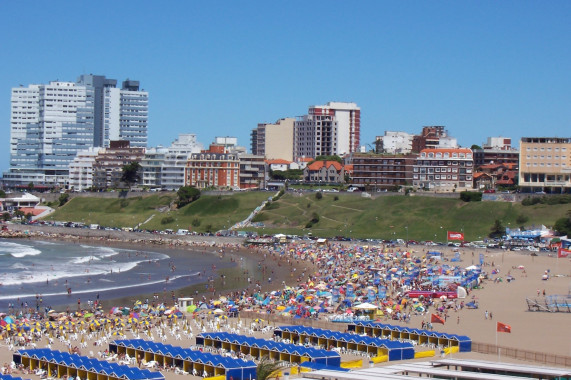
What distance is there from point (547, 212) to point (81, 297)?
48.3 meters

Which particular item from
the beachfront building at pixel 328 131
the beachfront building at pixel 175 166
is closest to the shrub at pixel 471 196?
the beachfront building at pixel 175 166

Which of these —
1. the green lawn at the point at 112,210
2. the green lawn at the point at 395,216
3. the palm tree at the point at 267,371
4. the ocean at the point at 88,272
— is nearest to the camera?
the palm tree at the point at 267,371

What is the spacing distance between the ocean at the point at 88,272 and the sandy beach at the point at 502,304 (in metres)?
3.52

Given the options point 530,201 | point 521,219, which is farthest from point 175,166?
point 521,219

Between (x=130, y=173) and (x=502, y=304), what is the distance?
89.6m

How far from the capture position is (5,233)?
104m

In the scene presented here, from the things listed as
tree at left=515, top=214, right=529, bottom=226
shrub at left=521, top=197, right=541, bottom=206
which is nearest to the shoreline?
tree at left=515, top=214, right=529, bottom=226

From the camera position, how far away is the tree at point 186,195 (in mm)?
108438

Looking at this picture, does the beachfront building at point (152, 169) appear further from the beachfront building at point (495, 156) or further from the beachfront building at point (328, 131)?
the beachfront building at point (495, 156)

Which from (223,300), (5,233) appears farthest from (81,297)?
(5,233)

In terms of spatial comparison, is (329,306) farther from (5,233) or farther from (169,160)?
(169,160)

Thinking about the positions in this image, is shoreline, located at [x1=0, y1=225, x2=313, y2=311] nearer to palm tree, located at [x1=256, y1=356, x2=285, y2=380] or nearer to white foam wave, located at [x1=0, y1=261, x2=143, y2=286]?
white foam wave, located at [x1=0, y1=261, x2=143, y2=286]

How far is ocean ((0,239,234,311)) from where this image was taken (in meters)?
53.4

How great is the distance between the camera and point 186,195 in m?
108
